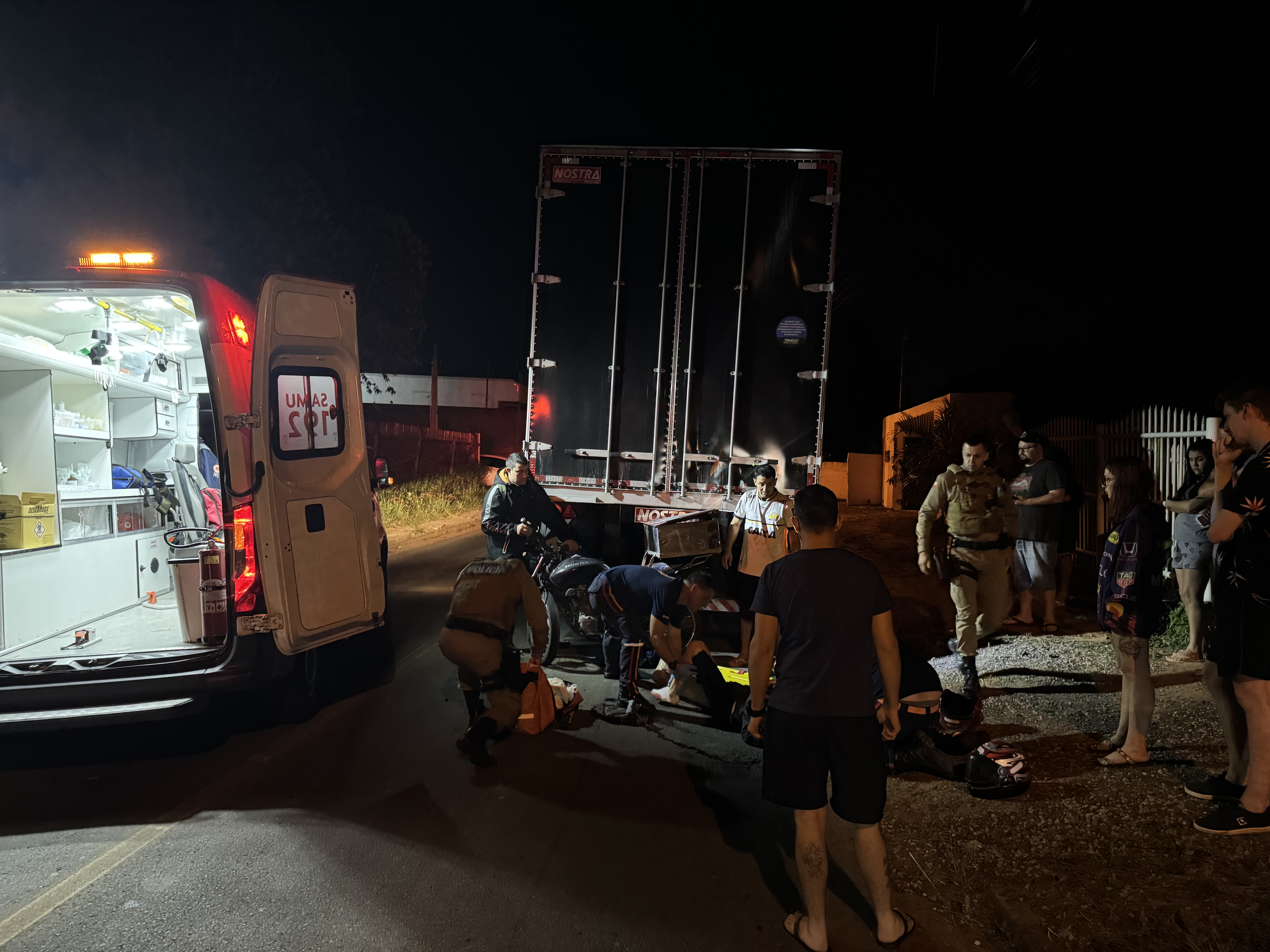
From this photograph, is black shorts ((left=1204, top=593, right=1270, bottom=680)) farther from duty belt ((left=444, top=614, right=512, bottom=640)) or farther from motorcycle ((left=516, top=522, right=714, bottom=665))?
duty belt ((left=444, top=614, right=512, bottom=640))

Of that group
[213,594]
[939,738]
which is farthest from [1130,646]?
[213,594]

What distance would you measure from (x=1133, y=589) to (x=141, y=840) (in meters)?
4.99

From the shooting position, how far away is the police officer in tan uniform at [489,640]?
4.48m

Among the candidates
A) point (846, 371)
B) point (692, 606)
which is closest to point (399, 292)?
point (692, 606)

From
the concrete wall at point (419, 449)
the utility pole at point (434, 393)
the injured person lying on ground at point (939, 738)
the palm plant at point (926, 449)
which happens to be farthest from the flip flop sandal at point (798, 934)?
the utility pole at point (434, 393)

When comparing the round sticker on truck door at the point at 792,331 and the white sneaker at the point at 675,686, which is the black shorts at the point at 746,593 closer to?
the white sneaker at the point at 675,686

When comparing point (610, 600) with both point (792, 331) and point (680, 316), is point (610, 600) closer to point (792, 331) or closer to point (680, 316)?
point (680, 316)

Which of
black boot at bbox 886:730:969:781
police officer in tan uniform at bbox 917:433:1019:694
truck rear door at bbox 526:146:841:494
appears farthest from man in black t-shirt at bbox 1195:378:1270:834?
truck rear door at bbox 526:146:841:494

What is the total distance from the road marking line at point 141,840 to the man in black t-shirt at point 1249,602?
4698 millimetres

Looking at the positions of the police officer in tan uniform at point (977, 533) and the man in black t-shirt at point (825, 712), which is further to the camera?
the police officer in tan uniform at point (977, 533)

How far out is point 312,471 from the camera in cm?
470

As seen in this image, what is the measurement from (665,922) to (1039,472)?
208 inches

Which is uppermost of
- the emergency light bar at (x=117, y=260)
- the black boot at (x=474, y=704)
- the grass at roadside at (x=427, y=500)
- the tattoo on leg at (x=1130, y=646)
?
the emergency light bar at (x=117, y=260)

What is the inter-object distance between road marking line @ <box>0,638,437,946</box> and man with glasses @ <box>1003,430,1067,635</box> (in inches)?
224
